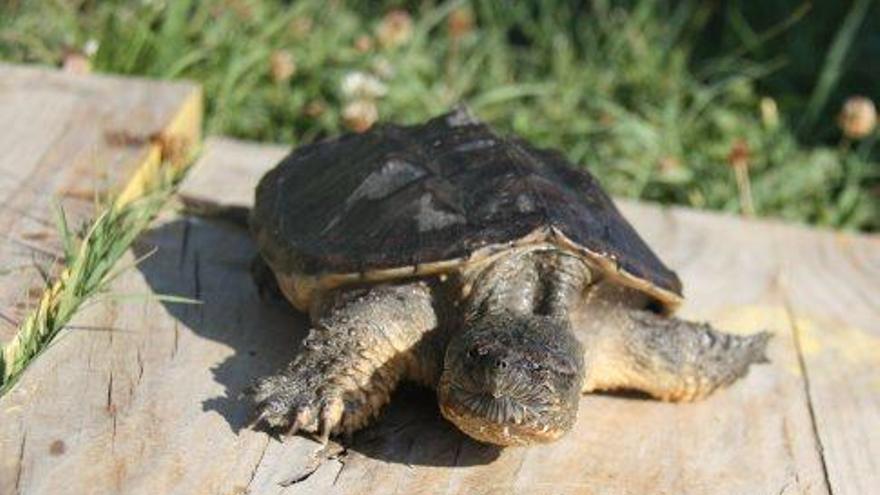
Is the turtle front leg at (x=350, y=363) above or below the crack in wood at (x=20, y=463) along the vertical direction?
below

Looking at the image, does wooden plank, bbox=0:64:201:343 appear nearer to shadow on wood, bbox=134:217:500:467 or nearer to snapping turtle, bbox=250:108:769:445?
shadow on wood, bbox=134:217:500:467

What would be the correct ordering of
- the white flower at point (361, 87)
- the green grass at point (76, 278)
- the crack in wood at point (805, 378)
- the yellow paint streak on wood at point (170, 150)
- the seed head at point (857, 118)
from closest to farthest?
the green grass at point (76, 278)
the crack in wood at point (805, 378)
the yellow paint streak on wood at point (170, 150)
the seed head at point (857, 118)
the white flower at point (361, 87)

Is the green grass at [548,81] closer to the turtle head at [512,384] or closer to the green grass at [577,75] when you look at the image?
the green grass at [577,75]

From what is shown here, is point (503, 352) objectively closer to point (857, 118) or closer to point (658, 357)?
point (658, 357)

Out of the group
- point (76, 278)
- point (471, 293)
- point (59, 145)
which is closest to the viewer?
point (471, 293)

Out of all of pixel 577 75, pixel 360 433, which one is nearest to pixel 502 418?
pixel 360 433

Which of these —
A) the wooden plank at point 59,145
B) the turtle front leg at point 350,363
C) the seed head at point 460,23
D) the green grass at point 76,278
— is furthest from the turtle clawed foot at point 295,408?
the seed head at point 460,23

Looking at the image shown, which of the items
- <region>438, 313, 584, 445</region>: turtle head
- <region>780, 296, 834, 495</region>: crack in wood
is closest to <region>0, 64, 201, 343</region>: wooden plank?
<region>438, 313, 584, 445</region>: turtle head

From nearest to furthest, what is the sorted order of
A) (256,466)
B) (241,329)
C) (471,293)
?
(256,466) → (471,293) → (241,329)
